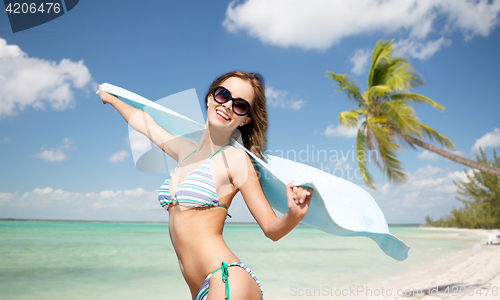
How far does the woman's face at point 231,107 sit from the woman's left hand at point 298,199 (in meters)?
0.64

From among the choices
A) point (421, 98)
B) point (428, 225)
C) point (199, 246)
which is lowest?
point (428, 225)

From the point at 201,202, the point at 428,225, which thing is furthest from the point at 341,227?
the point at 428,225

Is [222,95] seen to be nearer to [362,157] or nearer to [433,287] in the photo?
[433,287]

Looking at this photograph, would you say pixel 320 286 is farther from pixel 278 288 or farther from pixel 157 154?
pixel 157 154

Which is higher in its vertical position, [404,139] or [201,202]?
[404,139]

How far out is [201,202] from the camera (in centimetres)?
143

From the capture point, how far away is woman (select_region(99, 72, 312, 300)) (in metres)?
1.28

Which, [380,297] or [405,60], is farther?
[405,60]

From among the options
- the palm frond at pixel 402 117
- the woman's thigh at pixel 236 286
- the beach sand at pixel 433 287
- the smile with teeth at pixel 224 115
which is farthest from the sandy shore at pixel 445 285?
the smile with teeth at pixel 224 115

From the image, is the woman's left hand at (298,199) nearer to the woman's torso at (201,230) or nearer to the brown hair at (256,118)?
the woman's torso at (201,230)

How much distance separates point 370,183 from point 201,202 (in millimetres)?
12779

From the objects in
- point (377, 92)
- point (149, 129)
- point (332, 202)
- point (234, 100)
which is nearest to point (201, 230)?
point (332, 202)

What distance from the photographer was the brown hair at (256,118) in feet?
5.90

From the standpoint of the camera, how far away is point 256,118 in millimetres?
1850
